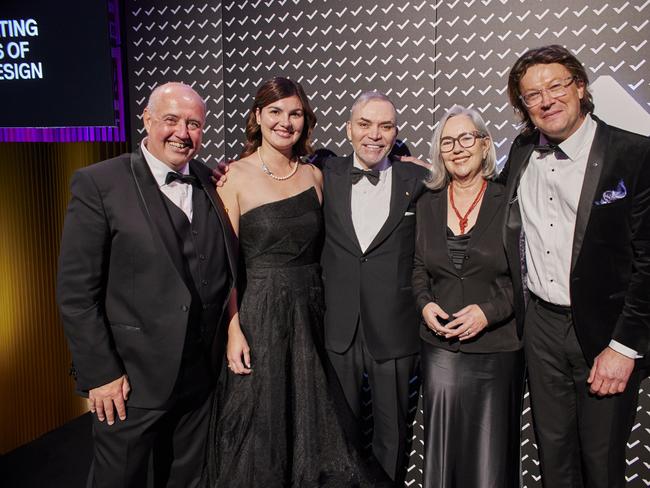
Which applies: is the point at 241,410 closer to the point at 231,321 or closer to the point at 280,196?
the point at 231,321

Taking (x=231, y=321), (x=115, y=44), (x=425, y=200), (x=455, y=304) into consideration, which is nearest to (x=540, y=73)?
(x=425, y=200)

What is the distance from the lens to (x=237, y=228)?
2609 millimetres

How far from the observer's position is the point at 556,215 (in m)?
2.29

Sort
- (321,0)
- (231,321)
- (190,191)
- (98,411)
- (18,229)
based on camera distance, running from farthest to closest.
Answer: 1. (18,229)
2. (321,0)
3. (231,321)
4. (190,191)
5. (98,411)

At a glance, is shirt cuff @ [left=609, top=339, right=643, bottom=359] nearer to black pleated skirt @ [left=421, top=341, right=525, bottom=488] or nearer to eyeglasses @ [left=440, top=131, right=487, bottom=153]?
black pleated skirt @ [left=421, top=341, right=525, bottom=488]

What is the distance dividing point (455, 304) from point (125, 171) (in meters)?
1.65

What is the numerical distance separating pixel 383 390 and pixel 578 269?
1.17 m

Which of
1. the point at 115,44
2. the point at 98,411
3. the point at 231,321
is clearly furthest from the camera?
the point at 115,44

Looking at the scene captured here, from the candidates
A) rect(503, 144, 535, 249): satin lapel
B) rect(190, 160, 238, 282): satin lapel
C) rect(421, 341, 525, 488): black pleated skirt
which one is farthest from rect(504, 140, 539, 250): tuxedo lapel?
rect(190, 160, 238, 282): satin lapel

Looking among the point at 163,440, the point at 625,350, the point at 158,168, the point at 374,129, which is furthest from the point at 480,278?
the point at 163,440

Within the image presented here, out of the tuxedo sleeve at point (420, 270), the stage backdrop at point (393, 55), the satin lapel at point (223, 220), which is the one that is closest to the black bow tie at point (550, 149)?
the tuxedo sleeve at point (420, 270)

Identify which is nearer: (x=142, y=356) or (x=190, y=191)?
(x=142, y=356)

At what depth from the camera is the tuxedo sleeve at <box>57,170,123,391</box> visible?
2078 millimetres

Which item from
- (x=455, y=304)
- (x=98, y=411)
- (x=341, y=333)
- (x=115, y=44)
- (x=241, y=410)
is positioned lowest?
(x=241, y=410)
